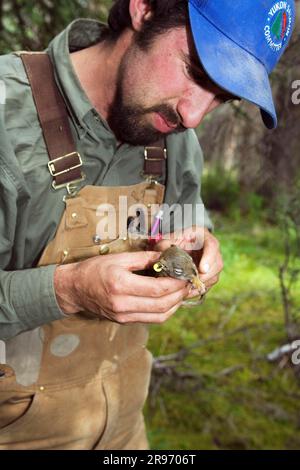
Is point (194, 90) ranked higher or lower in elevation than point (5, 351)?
higher

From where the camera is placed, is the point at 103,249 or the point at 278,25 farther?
the point at 103,249

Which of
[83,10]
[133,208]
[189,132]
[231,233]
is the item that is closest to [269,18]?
[189,132]

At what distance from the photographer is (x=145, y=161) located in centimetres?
222

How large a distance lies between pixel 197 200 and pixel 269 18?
1.04 m

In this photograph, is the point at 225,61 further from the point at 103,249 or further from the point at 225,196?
the point at 225,196

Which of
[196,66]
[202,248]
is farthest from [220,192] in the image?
[196,66]

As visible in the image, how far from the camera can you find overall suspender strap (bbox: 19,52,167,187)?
1879mm

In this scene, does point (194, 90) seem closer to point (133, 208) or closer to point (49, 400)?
point (133, 208)

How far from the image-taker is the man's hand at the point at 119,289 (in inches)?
64.6

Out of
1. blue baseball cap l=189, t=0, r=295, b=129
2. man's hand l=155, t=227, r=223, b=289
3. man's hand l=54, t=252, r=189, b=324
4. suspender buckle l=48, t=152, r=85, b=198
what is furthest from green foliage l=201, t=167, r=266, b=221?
man's hand l=54, t=252, r=189, b=324

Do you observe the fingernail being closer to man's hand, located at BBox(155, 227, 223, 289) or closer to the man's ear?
man's hand, located at BBox(155, 227, 223, 289)

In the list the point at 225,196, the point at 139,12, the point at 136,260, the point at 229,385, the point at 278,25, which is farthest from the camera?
the point at 225,196

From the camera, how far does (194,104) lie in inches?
76.1

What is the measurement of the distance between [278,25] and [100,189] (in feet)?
3.25
